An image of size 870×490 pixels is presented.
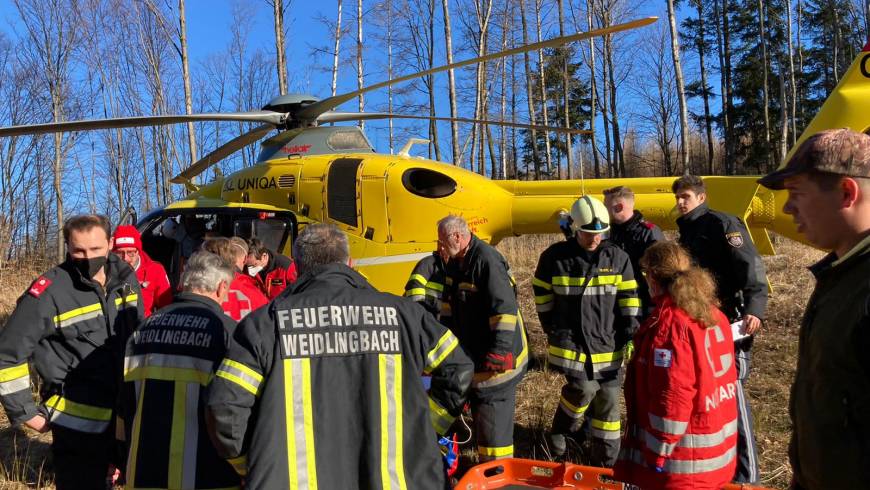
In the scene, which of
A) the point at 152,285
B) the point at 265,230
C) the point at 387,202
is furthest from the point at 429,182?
the point at 152,285

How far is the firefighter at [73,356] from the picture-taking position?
2.88 m

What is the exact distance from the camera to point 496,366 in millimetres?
3574

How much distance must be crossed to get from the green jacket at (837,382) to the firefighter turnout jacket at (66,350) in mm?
3094

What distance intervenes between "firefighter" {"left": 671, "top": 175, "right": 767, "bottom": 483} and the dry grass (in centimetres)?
66

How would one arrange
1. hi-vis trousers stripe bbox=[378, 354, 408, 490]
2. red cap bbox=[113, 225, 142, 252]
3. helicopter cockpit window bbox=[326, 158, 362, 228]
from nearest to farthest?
hi-vis trousers stripe bbox=[378, 354, 408, 490]
red cap bbox=[113, 225, 142, 252]
helicopter cockpit window bbox=[326, 158, 362, 228]

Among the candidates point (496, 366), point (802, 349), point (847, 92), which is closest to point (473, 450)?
point (496, 366)

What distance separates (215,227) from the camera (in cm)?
666

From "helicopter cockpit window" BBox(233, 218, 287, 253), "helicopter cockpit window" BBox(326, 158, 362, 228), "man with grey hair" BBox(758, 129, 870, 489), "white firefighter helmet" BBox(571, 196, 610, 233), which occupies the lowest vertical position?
"man with grey hair" BBox(758, 129, 870, 489)

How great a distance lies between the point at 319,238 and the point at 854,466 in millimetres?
1746

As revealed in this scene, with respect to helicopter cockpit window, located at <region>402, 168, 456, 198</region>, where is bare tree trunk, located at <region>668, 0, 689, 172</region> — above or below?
above

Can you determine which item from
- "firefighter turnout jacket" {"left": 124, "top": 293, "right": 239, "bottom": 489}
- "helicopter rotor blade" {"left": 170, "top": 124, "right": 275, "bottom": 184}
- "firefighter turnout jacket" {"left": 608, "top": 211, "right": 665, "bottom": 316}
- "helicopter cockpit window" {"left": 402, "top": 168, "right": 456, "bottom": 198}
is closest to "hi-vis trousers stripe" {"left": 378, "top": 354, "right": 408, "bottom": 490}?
"firefighter turnout jacket" {"left": 124, "top": 293, "right": 239, "bottom": 489}

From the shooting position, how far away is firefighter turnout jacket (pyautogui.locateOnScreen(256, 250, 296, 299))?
4.75 meters

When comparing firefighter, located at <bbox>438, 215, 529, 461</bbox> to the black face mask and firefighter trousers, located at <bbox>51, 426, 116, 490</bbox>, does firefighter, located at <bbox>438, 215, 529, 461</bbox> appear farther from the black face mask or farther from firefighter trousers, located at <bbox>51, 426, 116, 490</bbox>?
firefighter trousers, located at <bbox>51, 426, 116, 490</bbox>

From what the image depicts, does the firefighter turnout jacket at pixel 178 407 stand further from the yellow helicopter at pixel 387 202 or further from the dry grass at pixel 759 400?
the yellow helicopter at pixel 387 202
